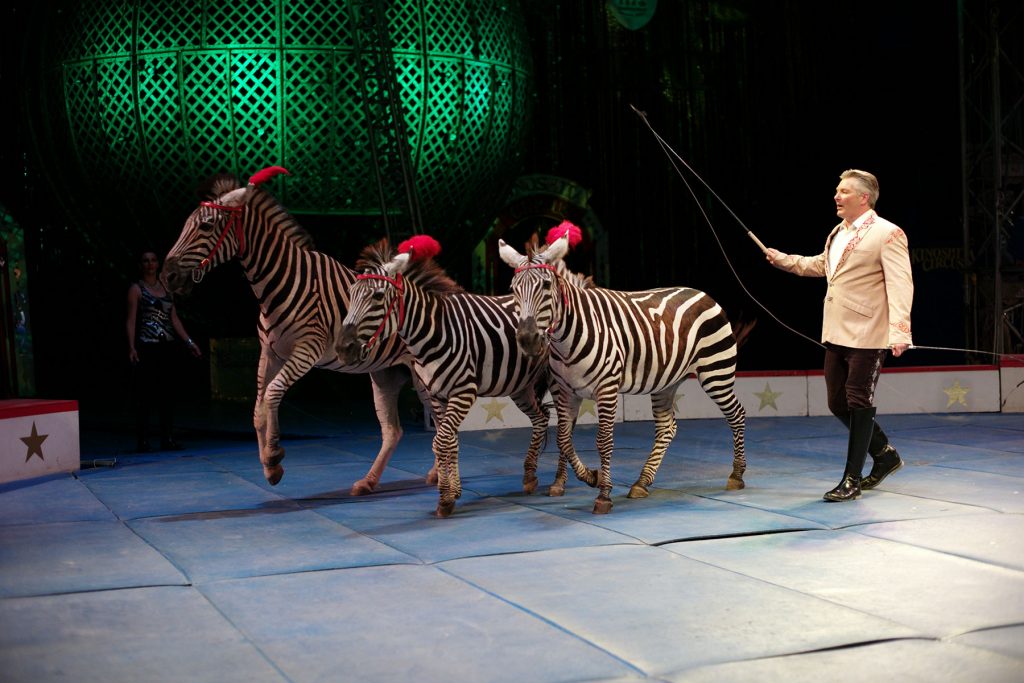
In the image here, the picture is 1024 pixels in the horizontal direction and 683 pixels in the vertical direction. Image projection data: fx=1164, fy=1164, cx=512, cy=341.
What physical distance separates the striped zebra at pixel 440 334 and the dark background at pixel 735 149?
6.55m

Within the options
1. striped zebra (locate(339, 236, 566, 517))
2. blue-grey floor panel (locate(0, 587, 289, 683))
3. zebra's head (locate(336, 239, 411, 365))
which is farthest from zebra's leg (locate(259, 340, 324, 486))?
blue-grey floor panel (locate(0, 587, 289, 683))

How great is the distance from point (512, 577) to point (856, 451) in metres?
2.59

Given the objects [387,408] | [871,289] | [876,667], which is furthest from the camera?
[387,408]

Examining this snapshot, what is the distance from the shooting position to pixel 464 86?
9531 mm

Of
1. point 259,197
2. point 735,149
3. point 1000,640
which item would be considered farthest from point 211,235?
point 735,149

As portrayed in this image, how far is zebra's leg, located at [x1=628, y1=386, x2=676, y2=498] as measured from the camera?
21.9ft

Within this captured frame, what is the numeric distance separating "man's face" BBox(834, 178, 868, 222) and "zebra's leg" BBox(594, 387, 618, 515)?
1619mm

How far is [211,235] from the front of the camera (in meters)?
6.89

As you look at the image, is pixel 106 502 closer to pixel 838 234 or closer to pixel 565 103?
pixel 838 234

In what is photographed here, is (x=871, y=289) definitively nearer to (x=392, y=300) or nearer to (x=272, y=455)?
(x=392, y=300)

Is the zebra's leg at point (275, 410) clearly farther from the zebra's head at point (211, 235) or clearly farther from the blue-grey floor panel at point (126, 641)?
the blue-grey floor panel at point (126, 641)

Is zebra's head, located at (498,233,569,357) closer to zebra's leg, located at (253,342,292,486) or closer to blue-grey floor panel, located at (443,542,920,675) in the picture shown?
blue-grey floor panel, located at (443,542,920,675)

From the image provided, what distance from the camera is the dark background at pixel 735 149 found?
43.5 feet

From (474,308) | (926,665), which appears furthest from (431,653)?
(474,308)
